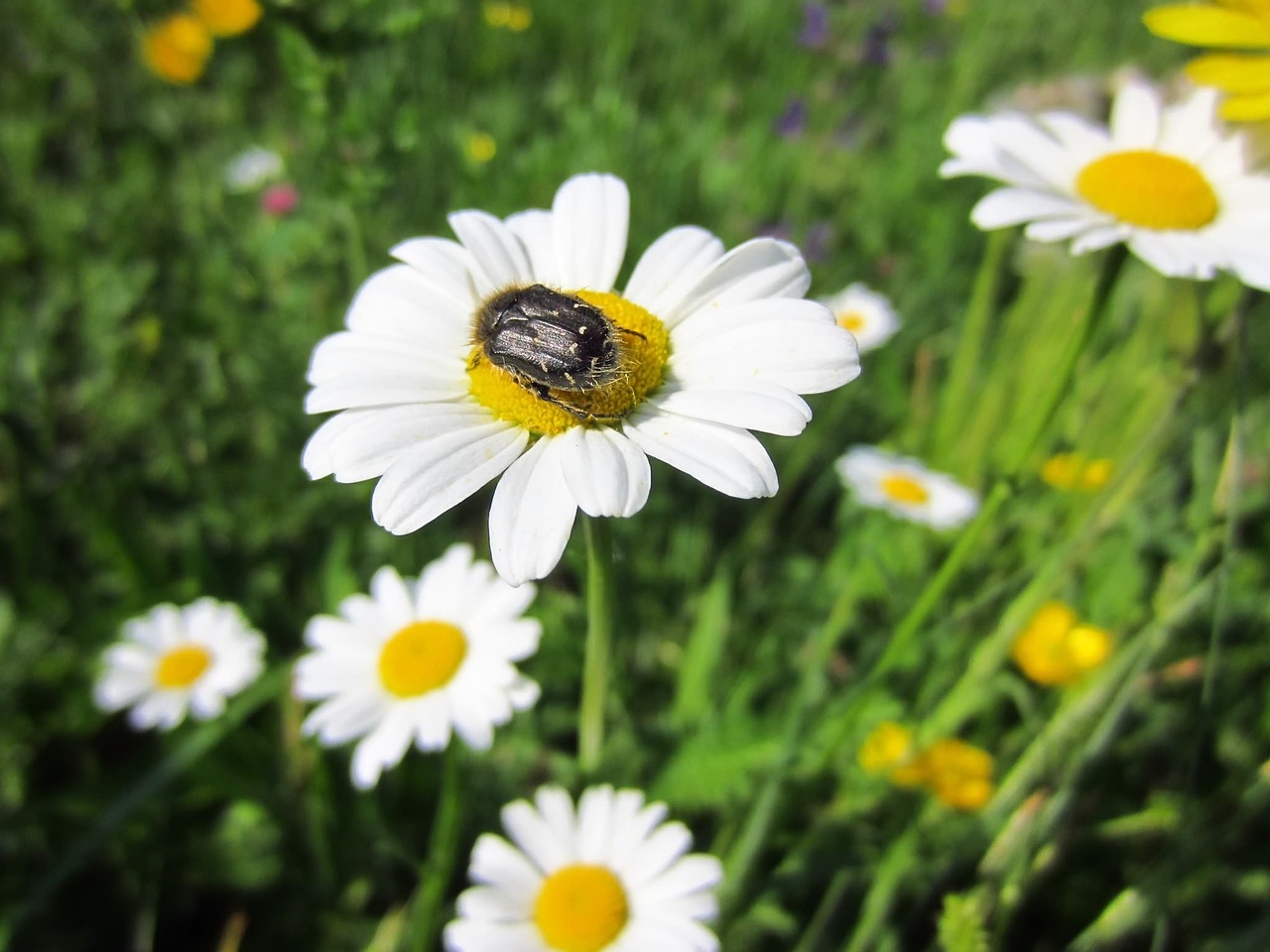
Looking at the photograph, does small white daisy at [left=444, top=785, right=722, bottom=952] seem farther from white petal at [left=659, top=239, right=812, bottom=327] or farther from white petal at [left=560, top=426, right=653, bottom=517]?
white petal at [left=659, top=239, right=812, bottom=327]

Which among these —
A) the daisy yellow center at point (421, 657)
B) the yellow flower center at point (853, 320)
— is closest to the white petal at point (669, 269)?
the daisy yellow center at point (421, 657)

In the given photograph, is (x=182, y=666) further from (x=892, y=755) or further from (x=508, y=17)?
(x=508, y=17)

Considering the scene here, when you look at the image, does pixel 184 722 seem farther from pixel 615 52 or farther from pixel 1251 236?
pixel 615 52

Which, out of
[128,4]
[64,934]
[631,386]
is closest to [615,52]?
[128,4]

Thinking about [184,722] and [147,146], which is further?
[147,146]

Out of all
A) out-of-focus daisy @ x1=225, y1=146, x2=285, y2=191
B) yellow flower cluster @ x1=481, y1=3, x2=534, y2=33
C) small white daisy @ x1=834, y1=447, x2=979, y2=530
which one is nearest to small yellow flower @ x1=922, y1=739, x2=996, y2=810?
small white daisy @ x1=834, y1=447, x2=979, y2=530

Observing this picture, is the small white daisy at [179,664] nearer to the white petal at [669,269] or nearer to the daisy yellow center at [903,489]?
the white petal at [669,269]

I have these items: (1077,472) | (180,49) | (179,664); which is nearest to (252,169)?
(180,49)
